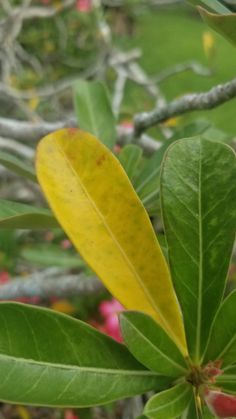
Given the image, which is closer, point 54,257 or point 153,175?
point 153,175

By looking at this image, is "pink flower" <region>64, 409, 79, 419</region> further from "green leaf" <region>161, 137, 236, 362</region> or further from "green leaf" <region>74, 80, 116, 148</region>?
"green leaf" <region>161, 137, 236, 362</region>

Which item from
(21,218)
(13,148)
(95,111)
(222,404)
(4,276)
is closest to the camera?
(222,404)

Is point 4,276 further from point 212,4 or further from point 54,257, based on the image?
point 212,4

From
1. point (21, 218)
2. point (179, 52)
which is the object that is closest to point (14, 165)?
point (21, 218)

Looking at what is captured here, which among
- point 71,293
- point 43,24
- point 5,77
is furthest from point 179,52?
point 71,293

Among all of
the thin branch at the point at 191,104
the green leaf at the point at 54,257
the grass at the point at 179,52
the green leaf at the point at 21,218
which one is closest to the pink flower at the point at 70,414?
the green leaf at the point at 54,257

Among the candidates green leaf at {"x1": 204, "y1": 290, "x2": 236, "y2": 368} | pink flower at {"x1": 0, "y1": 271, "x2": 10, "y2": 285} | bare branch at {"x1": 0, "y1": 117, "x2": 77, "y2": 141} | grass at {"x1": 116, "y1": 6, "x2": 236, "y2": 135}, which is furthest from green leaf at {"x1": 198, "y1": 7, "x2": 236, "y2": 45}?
grass at {"x1": 116, "y1": 6, "x2": 236, "y2": 135}
